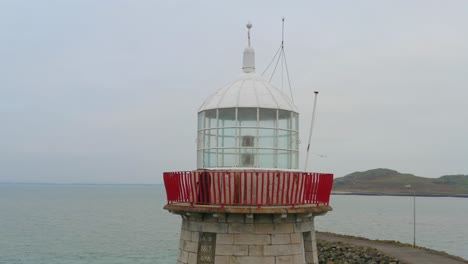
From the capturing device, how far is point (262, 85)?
963 centimetres

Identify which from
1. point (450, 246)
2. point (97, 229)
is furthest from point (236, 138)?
point (97, 229)

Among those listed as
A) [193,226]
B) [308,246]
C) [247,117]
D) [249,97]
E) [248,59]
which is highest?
[248,59]

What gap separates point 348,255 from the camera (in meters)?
26.2

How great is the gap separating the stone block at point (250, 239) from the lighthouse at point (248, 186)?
0.06ft

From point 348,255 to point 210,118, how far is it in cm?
1919

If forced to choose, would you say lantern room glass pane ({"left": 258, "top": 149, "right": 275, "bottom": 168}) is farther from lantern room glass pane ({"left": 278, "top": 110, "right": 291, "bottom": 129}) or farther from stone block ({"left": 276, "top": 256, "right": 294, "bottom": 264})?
stone block ({"left": 276, "top": 256, "right": 294, "bottom": 264})

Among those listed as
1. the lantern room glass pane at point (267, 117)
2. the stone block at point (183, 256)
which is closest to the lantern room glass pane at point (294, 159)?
the lantern room glass pane at point (267, 117)

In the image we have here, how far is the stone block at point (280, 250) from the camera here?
8758mm

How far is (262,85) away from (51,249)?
35427 millimetres

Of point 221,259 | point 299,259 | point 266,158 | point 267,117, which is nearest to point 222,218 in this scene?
point 221,259

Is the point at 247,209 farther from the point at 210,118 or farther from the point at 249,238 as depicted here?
the point at 210,118

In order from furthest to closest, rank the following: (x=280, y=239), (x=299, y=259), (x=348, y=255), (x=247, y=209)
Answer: (x=348, y=255), (x=299, y=259), (x=280, y=239), (x=247, y=209)

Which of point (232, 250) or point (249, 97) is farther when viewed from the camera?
point (249, 97)

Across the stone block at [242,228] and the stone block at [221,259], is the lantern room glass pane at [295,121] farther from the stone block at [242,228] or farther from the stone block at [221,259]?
the stone block at [221,259]
